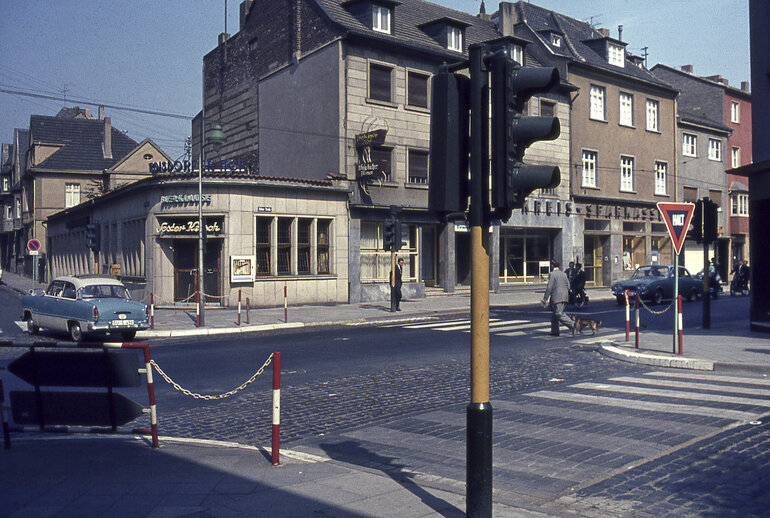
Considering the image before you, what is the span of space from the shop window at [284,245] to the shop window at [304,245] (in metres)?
0.41

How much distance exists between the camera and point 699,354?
13023 millimetres

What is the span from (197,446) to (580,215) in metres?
33.8

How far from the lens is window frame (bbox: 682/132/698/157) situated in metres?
44.5

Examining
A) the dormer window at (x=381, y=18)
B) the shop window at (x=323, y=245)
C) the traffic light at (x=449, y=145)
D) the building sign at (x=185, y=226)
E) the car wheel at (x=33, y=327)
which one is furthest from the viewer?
the dormer window at (x=381, y=18)

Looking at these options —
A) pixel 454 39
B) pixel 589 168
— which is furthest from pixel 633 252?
pixel 454 39

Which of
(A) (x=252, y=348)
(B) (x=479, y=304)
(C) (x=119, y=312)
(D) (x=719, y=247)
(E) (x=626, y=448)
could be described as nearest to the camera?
(B) (x=479, y=304)

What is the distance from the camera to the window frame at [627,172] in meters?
40.4

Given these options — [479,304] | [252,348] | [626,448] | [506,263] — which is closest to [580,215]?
[506,263]

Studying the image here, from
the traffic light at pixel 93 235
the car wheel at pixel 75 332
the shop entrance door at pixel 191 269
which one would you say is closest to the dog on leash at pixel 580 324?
the car wheel at pixel 75 332

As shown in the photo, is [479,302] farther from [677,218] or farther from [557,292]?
[557,292]

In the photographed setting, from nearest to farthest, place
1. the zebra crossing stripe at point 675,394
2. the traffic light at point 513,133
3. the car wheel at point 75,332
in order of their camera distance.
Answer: the traffic light at point 513,133
the zebra crossing stripe at point 675,394
the car wheel at point 75,332

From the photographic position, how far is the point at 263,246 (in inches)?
1060

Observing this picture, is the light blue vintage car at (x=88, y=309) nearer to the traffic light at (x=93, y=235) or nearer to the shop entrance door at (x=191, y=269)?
the shop entrance door at (x=191, y=269)

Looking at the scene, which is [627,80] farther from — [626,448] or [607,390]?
[626,448]
